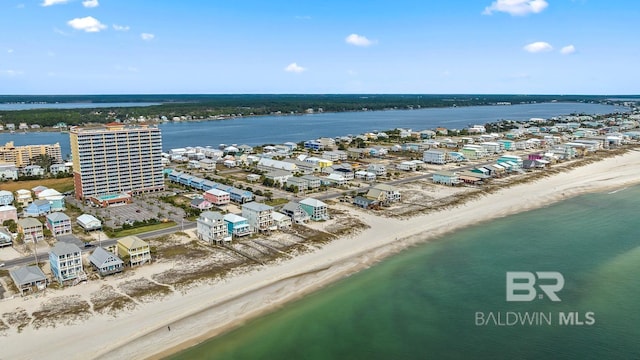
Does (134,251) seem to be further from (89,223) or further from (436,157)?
(436,157)

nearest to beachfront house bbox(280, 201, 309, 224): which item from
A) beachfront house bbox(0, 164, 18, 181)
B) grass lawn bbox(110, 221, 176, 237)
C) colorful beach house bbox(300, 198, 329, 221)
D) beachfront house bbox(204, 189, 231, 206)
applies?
colorful beach house bbox(300, 198, 329, 221)

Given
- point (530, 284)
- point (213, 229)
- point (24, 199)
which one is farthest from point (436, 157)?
point (24, 199)

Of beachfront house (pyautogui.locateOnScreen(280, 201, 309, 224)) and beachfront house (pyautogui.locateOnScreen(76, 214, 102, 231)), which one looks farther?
beachfront house (pyautogui.locateOnScreen(280, 201, 309, 224))

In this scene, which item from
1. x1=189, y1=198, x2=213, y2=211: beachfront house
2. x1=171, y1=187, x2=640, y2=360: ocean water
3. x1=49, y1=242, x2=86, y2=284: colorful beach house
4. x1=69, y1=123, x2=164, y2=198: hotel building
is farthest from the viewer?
x1=69, y1=123, x2=164, y2=198: hotel building

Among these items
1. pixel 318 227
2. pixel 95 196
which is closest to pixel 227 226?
pixel 318 227

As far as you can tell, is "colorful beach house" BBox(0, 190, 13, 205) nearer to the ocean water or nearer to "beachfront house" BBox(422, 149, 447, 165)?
the ocean water

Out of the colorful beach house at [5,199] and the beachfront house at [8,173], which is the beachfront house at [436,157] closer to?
the colorful beach house at [5,199]
